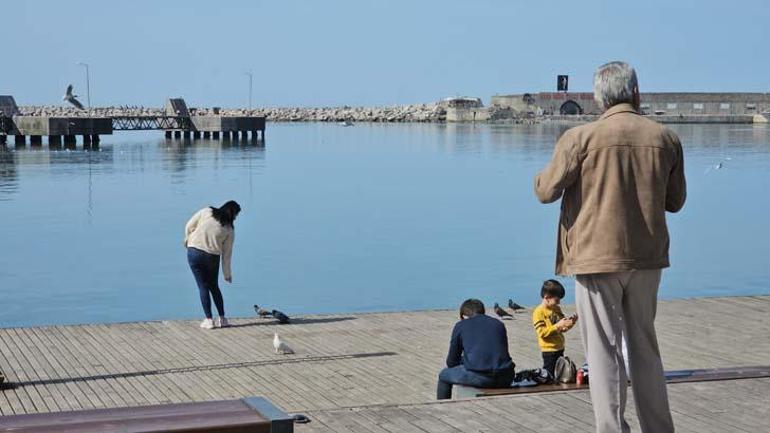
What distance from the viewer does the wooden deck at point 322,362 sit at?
7758 millimetres

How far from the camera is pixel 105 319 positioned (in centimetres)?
1803

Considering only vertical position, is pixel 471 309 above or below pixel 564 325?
above

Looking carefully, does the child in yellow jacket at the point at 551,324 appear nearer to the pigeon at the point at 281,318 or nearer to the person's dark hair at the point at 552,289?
the person's dark hair at the point at 552,289

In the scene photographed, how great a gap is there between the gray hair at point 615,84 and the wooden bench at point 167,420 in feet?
7.03

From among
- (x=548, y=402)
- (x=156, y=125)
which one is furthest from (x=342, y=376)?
(x=156, y=125)

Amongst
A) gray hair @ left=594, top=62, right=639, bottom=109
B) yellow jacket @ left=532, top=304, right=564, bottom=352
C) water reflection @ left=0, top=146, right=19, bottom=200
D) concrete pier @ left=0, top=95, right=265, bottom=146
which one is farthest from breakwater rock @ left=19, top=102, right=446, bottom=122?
gray hair @ left=594, top=62, right=639, bottom=109

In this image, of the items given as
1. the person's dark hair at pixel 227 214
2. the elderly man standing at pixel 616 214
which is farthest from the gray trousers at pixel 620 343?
the person's dark hair at pixel 227 214

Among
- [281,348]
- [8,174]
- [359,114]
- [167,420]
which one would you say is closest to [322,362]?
[281,348]

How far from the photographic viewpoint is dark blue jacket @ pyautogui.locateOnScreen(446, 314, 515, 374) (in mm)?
8102

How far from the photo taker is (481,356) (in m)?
8.13

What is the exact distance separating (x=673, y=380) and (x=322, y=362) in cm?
374

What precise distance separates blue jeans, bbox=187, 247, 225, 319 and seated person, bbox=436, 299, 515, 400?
5.10 meters

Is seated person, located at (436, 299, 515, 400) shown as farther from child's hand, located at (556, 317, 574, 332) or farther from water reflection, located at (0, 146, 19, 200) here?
water reflection, located at (0, 146, 19, 200)

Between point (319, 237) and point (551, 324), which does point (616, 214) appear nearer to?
point (551, 324)
